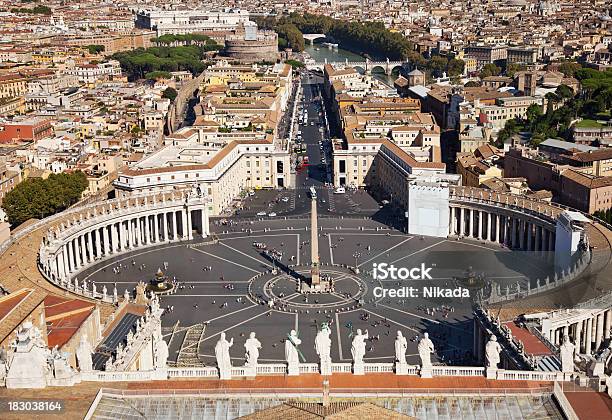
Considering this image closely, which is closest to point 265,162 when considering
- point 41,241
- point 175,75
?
point 41,241

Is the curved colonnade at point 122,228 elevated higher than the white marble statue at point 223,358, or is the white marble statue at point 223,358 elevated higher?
the white marble statue at point 223,358

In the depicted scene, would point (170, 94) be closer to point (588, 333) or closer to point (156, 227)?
point (156, 227)

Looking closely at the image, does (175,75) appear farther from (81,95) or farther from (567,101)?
(567,101)

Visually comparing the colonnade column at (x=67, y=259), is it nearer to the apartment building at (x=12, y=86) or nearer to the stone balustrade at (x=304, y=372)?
the stone balustrade at (x=304, y=372)

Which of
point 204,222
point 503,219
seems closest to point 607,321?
point 503,219

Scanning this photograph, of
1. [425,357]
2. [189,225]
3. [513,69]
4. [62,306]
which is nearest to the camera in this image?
[425,357]

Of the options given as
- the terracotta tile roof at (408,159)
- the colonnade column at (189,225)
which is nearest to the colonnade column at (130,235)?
the colonnade column at (189,225)
